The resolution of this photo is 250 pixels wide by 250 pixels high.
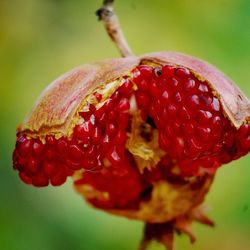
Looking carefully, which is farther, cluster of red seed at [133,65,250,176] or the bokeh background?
the bokeh background

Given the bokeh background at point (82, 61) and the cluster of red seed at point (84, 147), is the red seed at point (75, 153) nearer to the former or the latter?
the cluster of red seed at point (84, 147)

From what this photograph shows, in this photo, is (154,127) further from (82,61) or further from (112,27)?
(82,61)

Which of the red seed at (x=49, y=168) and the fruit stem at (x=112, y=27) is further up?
the fruit stem at (x=112, y=27)

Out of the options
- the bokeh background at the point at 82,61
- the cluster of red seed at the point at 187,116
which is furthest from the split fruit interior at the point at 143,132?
the bokeh background at the point at 82,61

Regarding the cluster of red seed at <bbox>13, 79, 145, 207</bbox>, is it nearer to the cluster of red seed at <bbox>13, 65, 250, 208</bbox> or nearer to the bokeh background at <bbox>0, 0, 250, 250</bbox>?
the cluster of red seed at <bbox>13, 65, 250, 208</bbox>

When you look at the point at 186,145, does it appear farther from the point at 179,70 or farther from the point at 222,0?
the point at 222,0

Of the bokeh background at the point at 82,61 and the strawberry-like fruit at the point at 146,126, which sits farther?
the bokeh background at the point at 82,61

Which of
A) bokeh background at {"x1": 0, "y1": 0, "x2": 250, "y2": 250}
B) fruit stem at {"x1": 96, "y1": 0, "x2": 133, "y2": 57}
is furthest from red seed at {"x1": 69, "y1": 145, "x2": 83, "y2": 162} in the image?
bokeh background at {"x1": 0, "y1": 0, "x2": 250, "y2": 250}
